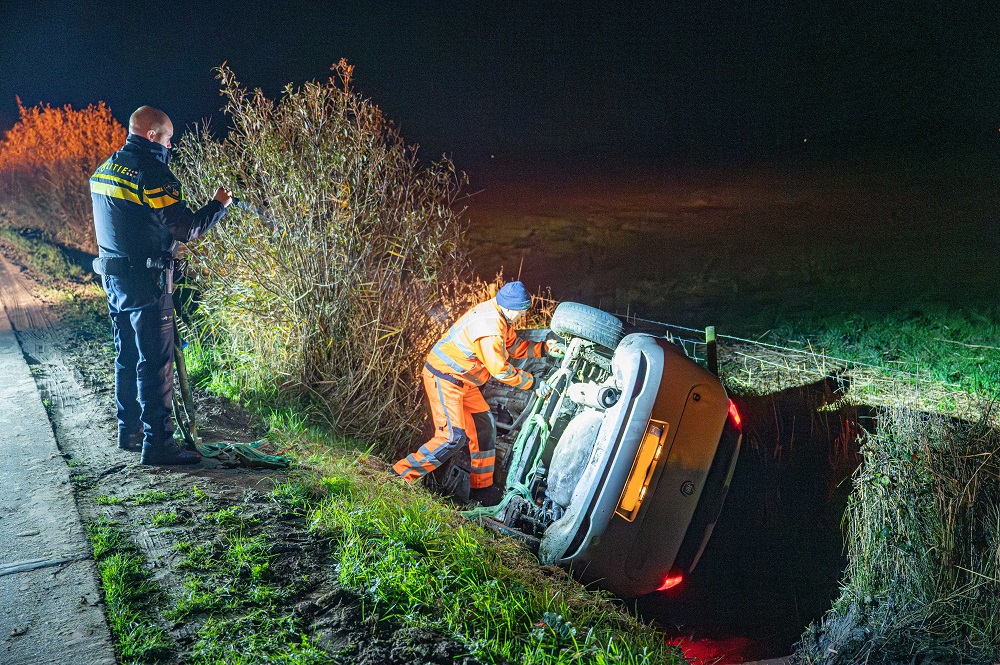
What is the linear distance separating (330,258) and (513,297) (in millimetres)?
1838

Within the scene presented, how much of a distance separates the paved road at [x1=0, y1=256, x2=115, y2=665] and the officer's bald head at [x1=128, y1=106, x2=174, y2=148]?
7.02 feet

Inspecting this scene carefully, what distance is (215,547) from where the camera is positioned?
355 cm

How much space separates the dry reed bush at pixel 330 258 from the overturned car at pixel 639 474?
2053 mm

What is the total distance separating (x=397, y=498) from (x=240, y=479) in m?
1.02

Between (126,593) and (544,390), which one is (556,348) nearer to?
(544,390)

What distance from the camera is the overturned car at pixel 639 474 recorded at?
4.04 m

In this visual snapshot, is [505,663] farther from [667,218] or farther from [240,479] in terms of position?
[667,218]

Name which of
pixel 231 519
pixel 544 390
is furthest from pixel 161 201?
pixel 544 390

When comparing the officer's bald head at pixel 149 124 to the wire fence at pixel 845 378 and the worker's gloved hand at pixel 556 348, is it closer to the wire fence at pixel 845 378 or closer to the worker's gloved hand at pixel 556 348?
the worker's gloved hand at pixel 556 348

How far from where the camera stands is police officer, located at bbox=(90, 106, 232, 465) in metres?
4.38

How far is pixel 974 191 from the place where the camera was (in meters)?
12.8

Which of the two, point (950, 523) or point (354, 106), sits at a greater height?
point (354, 106)

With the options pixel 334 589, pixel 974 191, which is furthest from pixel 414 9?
pixel 334 589

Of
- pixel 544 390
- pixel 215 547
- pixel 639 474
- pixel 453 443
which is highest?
pixel 544 390
